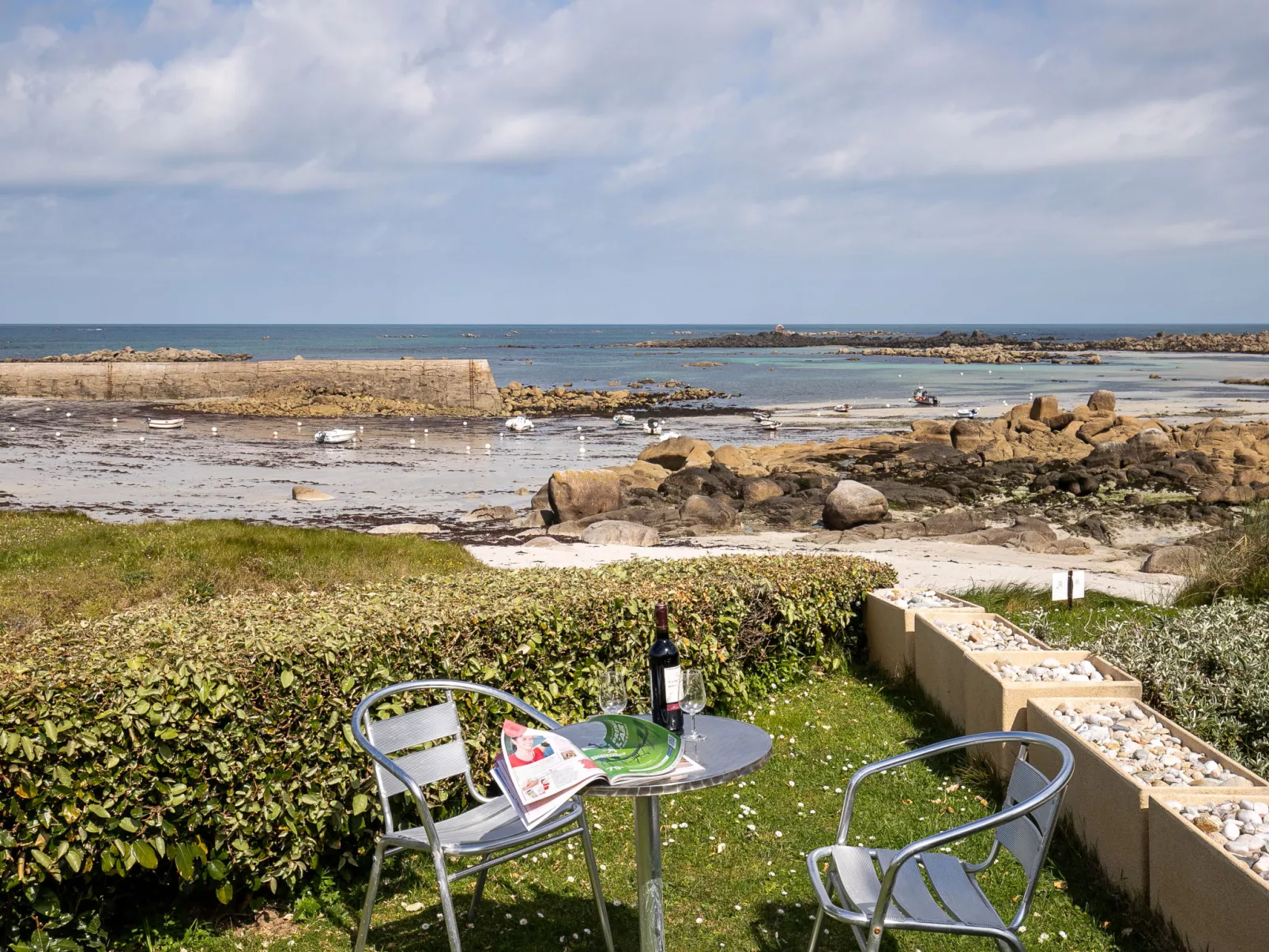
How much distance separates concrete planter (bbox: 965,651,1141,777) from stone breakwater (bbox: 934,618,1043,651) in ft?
1.32

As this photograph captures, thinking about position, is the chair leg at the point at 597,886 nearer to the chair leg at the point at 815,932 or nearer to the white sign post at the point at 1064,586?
the chair leg at the point at 815,932

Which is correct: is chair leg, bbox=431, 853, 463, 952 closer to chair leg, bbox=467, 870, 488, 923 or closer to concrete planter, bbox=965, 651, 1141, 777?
chair leg, bbox=467, 870, 488, 923

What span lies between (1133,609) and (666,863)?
641 cm

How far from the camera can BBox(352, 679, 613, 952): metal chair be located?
12.6 feet

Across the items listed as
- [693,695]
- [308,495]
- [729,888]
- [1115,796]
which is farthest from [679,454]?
[693,695]

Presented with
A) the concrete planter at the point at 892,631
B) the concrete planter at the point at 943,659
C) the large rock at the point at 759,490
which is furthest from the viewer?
the large rock at the point at 759,490

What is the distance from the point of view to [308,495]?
24.6m

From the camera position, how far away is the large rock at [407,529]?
62.7 feet

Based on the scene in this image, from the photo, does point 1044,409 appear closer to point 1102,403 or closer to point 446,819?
point 1102,403

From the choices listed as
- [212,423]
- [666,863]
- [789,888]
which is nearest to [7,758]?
[666,863]

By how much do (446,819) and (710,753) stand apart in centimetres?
120

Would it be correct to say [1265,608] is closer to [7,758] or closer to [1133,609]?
[1133,609]

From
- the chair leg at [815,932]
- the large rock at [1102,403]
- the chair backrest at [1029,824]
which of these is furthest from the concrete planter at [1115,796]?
the large rock at [1102,403]

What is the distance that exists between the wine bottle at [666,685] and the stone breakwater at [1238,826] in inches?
80.5
